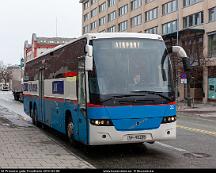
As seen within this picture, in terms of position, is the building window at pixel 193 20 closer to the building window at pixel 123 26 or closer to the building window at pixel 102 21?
the building window at pixel 123 26

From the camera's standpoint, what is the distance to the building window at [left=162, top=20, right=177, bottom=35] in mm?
55850

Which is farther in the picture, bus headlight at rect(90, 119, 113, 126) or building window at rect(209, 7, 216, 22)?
building window at rect(209, 7, 216, 22)

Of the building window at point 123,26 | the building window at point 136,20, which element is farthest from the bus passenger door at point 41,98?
the building window at point 123,26

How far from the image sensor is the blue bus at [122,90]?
9.90 meters

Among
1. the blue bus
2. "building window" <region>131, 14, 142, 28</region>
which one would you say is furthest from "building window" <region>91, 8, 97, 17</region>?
the blue bus

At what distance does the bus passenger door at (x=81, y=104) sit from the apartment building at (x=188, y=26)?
110 feet

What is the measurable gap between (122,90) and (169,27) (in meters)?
49.1

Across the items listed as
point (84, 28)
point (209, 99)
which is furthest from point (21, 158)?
point (84, 28)

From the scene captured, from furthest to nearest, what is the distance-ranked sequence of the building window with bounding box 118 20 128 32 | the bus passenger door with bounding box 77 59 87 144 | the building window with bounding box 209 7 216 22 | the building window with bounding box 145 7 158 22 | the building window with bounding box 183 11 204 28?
the building window with bounding box 118 20 128 32
the building window with bounding box 145 7 158 22
the building window with bounding box 183 11 204 28
the building window with bounding box 209 7 216 22
the bus passenger door with bounding box 77 59 87 144

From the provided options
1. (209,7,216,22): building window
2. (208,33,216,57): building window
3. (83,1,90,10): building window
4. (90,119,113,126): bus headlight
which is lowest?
(90,119,113,126): bus headlight

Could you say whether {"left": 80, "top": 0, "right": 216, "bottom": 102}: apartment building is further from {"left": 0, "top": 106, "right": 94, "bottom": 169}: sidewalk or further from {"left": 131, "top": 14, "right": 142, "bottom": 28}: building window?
{"left": 0, "top": 106, "right": 94, "bottom": 169}: sidewalk

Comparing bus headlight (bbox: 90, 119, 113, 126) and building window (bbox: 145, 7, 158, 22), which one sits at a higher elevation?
building window (bbox: 145, 7, 158, 22)

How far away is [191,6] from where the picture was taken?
51.2 m

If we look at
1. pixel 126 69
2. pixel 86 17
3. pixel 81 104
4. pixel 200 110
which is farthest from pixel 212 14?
pixel 86 17
